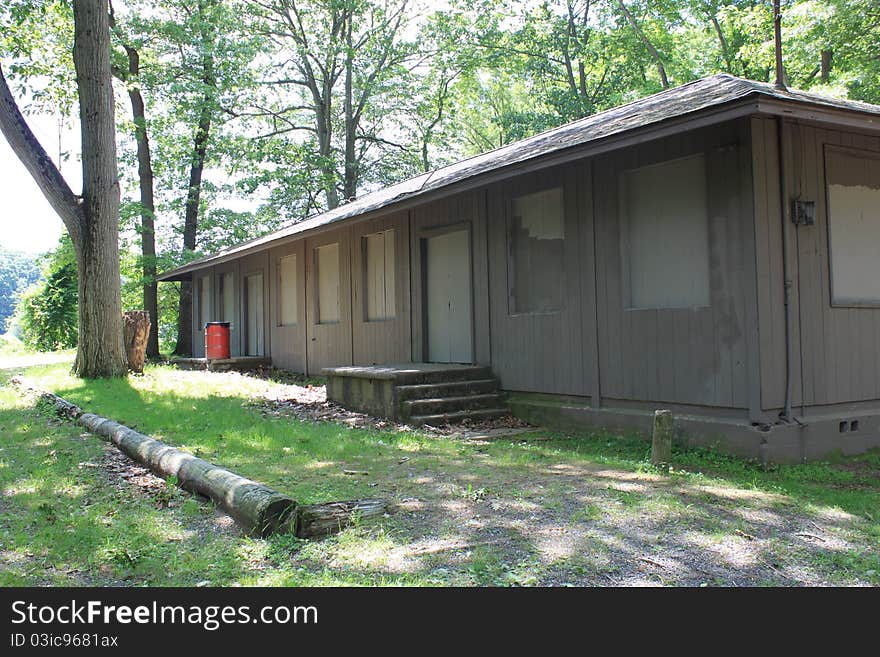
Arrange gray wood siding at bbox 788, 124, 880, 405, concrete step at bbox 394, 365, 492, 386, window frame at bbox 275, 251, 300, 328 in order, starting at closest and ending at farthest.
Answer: gray wood siding at bbox 788, 124, 880, 405 → concrete step at bbox 394, 365, 492, 386 → window frame at bbox 275, 251, 300, 328

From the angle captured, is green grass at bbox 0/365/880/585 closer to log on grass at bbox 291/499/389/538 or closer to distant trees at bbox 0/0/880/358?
log on grass at bbox 291/499/389/538

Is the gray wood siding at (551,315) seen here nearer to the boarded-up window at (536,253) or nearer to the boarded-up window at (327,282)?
the boarded-up window at (536,253)

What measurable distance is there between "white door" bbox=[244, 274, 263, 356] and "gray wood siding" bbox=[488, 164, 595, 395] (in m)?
9.67

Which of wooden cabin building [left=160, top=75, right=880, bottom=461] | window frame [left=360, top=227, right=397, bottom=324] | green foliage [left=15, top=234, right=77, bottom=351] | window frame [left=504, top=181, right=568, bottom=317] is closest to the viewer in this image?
wooden cabin building [left=160, top=75, right=880, bottom=461]

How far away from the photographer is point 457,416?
9180 mm

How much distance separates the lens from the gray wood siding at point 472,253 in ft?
33.4

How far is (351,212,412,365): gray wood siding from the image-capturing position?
1196cm

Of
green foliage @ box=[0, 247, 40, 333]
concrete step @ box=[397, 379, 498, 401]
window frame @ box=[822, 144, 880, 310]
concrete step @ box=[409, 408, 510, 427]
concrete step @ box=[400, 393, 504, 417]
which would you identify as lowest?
concrete step @ box=[409, 408, 510, 427]

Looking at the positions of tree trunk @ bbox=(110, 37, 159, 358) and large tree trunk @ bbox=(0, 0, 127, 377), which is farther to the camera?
tree trunk @ bbox=(110, 37, 159, 358)

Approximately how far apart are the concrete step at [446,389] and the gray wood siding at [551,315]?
24cm

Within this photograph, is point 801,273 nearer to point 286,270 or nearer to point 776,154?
point 776,154

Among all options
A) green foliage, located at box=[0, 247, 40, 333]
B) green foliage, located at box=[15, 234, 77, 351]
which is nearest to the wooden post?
green foliage, located at box=[15, 234, 77, 351]

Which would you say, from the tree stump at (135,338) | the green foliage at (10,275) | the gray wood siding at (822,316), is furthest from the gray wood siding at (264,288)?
the green foliage at (10,275)

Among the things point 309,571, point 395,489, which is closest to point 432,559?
point 309,571
